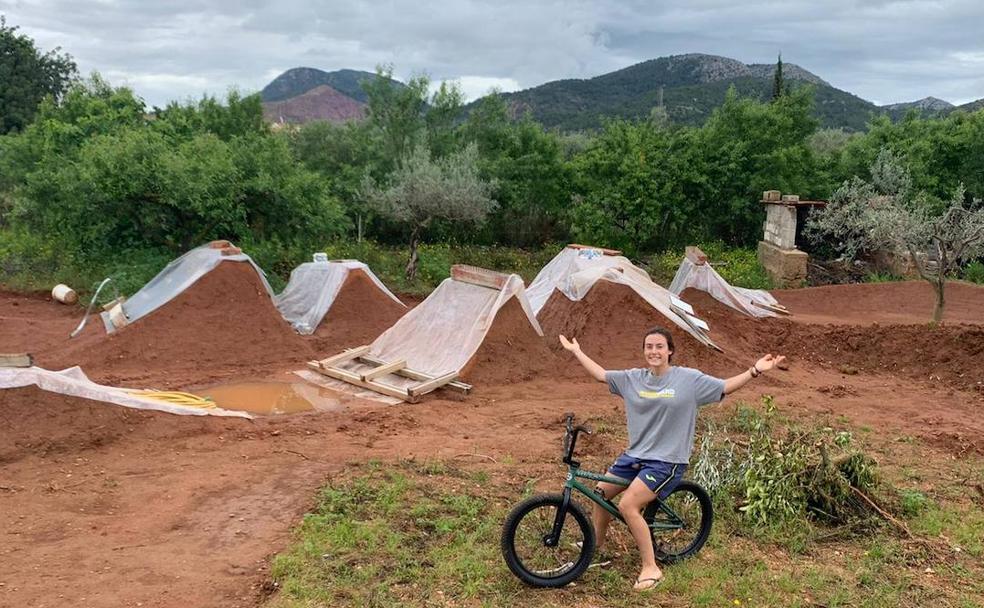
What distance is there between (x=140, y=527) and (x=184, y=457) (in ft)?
5.00

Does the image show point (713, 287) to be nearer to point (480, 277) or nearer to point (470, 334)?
point (480, 277)

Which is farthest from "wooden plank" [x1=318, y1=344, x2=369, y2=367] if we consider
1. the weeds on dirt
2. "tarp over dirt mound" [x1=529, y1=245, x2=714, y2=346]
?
the weeds on dirt

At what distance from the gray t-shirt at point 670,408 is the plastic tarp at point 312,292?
8.40m

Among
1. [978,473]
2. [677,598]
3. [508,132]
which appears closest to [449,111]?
[508,132]

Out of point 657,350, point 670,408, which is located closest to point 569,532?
point 670,408

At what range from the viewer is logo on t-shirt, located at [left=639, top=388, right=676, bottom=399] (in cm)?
409

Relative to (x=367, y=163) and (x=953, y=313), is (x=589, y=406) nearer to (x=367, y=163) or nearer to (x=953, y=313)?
(x=953, y=313)

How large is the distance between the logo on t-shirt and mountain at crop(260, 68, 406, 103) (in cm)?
7430

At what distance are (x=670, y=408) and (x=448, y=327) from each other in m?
6.22

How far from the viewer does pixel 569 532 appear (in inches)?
187

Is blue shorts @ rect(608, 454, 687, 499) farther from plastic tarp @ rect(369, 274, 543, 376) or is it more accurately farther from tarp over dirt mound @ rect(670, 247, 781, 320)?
tarp over dirt mound @ rect(670, 247, 781, 320)

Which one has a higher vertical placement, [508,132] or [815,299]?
[508,132]

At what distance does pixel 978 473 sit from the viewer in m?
6.28

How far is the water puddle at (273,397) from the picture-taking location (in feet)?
28.3
